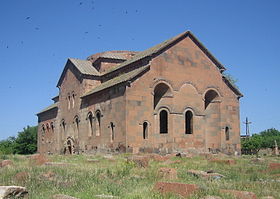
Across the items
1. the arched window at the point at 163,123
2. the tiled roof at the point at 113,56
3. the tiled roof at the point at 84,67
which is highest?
the tiled roof at the point at 113,56

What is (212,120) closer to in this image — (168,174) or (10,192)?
(168,174)

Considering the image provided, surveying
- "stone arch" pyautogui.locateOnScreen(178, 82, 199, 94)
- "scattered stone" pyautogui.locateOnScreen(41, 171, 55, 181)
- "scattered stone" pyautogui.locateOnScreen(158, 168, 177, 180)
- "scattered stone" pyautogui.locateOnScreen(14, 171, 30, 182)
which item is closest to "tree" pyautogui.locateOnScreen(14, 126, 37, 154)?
"stone arch" pyautogui.locateOnScreen(178, 82, 199, 94)

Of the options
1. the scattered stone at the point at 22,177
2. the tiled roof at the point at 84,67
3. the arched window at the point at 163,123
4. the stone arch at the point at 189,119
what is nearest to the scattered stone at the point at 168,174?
the scattered stone at the point at 22,177

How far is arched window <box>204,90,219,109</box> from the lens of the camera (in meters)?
20.6

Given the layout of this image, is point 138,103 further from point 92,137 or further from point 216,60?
point 216,60

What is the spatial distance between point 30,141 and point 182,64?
27096 millimetres

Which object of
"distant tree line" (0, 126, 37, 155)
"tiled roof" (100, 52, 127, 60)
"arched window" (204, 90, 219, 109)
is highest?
"tiled roof" (100, 52, 127, 60)

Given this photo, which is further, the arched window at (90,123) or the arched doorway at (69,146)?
the arched doorway at (69,146)

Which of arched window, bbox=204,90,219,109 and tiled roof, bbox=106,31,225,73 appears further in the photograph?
arched window, bbox=204,90,219,109

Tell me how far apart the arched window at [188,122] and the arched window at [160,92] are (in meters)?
1.90

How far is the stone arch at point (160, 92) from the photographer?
18.4m

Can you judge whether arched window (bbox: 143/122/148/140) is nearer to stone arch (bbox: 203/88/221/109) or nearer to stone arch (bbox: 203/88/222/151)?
stone arch (bbox: 203/88/222/151)

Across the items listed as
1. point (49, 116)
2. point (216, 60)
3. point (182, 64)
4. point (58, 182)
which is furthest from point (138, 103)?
point (49, 116)

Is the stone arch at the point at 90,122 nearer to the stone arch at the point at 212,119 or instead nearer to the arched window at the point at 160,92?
the arched window at the point at 160,92
